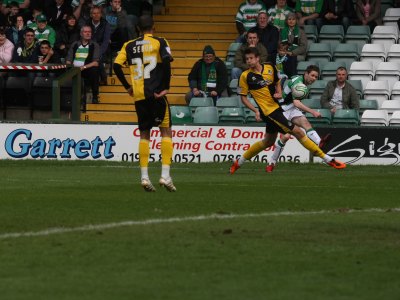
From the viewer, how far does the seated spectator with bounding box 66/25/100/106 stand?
27828 millimetres

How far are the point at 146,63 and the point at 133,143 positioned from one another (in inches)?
374

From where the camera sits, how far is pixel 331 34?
94.9ft

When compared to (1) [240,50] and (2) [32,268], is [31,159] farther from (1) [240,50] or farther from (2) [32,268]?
(2) [32,268]

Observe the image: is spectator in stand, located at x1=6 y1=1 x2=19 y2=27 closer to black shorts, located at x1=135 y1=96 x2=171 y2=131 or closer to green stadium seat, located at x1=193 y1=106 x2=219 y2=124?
green stadium seat, located at x1=193 y1=106 x2=219 y2=124

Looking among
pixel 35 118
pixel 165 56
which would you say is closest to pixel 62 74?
pixel 35 118

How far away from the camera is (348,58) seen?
2841 cm

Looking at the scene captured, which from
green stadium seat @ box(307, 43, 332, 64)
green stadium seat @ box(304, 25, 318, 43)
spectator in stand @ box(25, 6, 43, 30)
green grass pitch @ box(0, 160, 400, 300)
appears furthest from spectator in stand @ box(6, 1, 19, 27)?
green grass pitch @ box(0, 160, 400, 300)

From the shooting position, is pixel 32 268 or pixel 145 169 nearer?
pixel 32 268

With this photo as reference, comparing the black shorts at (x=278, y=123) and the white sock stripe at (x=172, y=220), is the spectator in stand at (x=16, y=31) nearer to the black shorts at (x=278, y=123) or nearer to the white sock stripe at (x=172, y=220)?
the black shorts at (x=278, y=123)

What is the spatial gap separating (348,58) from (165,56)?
13584mm

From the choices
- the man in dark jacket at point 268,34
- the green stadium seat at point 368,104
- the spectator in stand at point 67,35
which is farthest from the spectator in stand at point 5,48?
the green stadium seat at point 368,104

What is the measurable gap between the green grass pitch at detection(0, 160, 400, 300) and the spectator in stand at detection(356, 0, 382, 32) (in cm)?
1230

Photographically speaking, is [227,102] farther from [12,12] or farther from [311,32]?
[12,12]

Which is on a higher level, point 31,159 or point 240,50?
point 240,50
